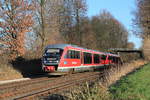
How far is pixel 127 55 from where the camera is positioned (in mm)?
88812

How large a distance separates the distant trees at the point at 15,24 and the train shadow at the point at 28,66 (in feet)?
8.36

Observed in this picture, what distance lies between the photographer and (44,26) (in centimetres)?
3238

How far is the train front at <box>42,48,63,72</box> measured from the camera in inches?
821

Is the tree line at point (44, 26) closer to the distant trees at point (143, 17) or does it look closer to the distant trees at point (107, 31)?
the distant trees at point (107, 31)

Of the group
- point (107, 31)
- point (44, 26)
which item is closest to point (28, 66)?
point (44, 26)

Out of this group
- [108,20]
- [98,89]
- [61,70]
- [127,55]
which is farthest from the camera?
[127,55]

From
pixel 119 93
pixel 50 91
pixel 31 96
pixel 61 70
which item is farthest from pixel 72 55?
pixel 119 93

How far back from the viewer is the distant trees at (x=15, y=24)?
21469mm

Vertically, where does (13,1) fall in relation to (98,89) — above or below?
above

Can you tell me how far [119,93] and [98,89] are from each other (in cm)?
84

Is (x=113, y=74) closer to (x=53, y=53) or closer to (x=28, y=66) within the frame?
(x=53, y=53)

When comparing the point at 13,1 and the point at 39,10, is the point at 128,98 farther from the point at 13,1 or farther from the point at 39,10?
the point at 39,10

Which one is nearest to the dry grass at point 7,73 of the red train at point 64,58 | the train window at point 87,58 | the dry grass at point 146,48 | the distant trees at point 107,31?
the red train at point 64,58

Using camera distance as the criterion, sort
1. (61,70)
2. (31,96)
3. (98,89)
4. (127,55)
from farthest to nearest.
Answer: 1. (127,55)
2. (61,70)
3. (31,96)
4. (98,89)
